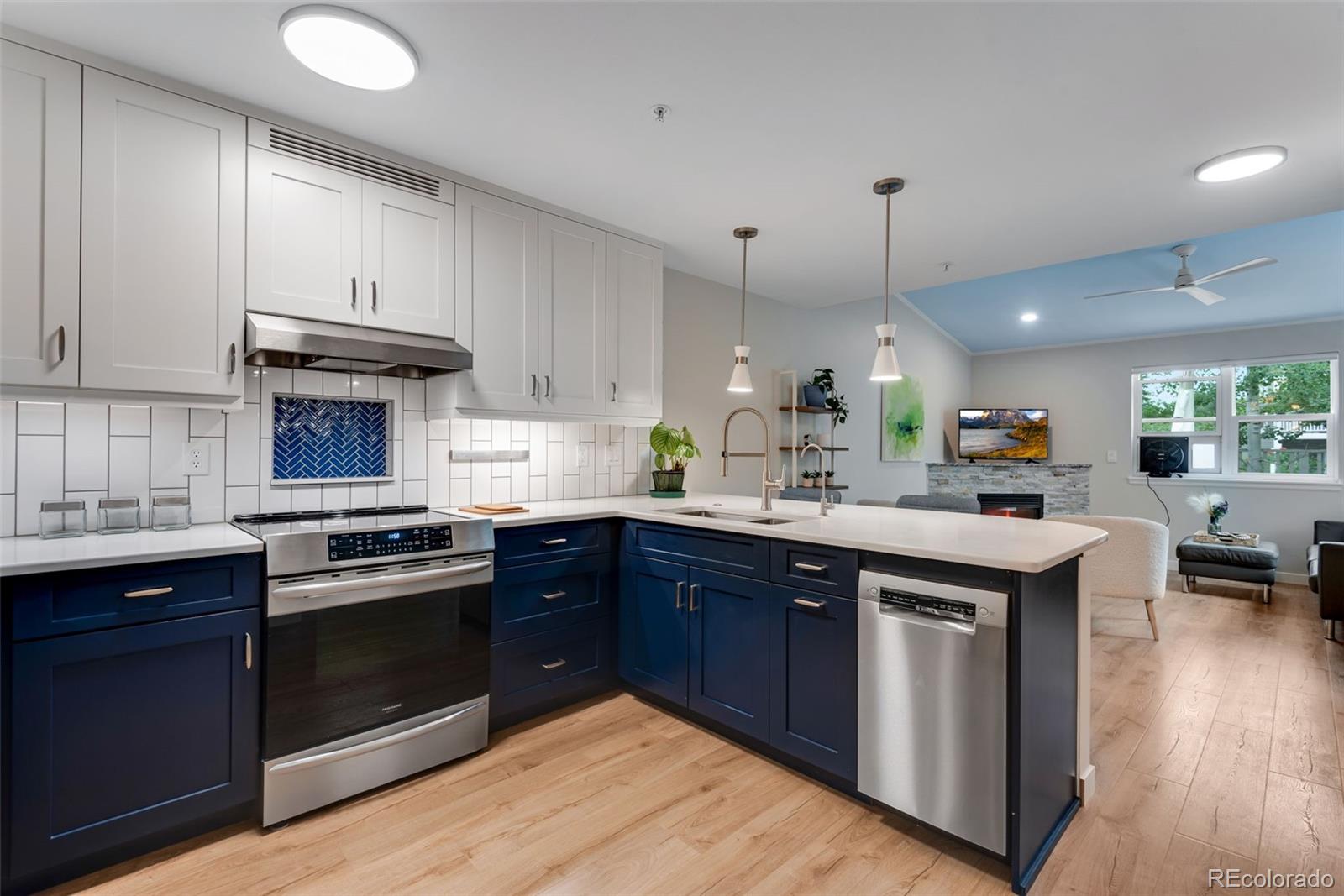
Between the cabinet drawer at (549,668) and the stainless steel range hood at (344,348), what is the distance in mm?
1209

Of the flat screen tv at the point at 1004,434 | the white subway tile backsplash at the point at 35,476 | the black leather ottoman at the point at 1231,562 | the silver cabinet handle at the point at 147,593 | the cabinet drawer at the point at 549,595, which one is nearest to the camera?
the silver cabinet handle at the point at 147,593

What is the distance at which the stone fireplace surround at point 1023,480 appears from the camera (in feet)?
21.6

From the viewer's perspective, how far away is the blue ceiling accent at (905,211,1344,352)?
4.42 m

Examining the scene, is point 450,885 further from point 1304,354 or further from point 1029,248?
point 1304,354

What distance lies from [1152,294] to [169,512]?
23.0ft

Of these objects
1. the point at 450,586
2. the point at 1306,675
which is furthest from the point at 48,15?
the point at 1306,675

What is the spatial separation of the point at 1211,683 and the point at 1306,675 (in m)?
0.61

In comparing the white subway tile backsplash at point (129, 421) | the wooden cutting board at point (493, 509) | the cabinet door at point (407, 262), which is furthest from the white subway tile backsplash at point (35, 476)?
the wooden cutting board at point (493, 509)

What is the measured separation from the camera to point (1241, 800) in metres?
2.09

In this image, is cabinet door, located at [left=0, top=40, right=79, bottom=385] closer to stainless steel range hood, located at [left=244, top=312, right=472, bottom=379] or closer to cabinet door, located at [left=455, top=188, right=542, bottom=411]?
stainless steel range hood, located at [left=244, top=312, right=472, bottom=379]

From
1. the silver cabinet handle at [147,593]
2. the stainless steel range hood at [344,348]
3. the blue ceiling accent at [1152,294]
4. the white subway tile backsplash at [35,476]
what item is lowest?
the silver cabinet handle at [147,593]

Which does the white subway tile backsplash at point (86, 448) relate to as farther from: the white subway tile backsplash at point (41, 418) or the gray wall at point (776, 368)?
the gray wall at point (776, 368)

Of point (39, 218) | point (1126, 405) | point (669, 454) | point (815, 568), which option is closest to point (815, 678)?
point (815, 568)

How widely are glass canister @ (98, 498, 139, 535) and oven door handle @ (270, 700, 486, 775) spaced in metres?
0.93
